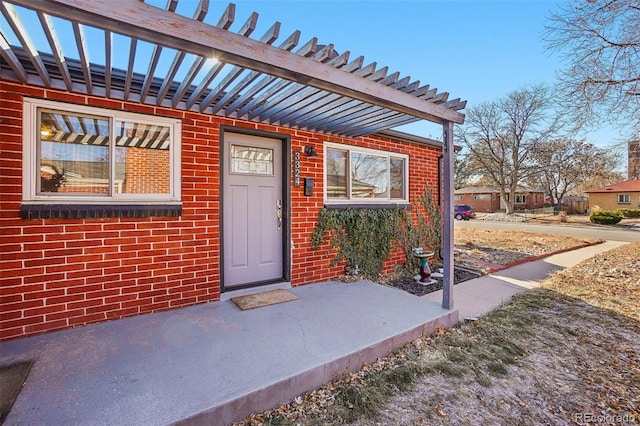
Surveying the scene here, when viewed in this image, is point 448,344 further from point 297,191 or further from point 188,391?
point 297,191

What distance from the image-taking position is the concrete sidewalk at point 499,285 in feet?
13.8

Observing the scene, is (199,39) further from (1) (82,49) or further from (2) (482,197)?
(2) (482,197)

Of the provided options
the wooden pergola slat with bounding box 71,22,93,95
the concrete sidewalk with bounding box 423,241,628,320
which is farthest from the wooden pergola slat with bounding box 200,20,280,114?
the concrete sidewalk with bounding box 423,241,628,320

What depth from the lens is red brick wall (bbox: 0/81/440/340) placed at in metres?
2.70

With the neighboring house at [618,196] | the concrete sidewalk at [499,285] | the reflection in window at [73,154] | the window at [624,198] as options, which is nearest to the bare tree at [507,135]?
the neighboring house at [618,196]

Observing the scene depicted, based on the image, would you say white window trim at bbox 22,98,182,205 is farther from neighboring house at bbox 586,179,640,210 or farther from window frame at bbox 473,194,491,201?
window frame at bbox 473,194,491,201

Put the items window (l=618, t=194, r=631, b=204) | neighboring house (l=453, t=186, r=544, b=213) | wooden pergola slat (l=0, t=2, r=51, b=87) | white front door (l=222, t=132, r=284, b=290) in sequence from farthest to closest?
neighboring house (l=453, t=186, r=544, b=213), window (l=618, t=194, r=631, b=204), white front door (l=222, t=132, r=284, b=290), wooden pergola slat (l=0, t=2, r=51, b=87)

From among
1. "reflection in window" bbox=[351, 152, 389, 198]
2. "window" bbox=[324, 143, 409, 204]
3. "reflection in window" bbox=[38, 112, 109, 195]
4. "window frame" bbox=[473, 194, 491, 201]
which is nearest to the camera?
"reflection in window" bbox=[38, 112, 109, 195]

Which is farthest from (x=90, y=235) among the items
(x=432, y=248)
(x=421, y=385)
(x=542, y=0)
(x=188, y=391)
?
(x=542, y=0)

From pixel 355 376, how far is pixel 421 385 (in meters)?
0.54

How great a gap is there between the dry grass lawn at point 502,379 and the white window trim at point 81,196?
2632mm

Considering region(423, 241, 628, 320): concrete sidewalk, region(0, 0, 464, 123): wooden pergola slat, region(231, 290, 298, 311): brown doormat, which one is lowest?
region(423, 241, 628, 320): concrete sidewalk

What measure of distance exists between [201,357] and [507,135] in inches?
1159

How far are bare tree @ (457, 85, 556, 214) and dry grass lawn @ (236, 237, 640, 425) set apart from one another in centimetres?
2502
